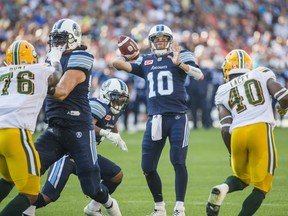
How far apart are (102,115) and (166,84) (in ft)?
2.63

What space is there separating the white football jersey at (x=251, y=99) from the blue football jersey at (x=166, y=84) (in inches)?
46.7

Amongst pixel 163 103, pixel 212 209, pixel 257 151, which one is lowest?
pixel 212 209

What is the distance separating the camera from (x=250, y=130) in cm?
660

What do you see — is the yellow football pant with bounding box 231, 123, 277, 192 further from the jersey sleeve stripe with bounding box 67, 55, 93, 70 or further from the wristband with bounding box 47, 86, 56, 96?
the wristband with bounding box 47, 86, 56, 96

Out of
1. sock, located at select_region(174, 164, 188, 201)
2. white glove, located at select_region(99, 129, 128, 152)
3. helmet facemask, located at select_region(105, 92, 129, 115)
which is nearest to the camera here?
white glove, located at select_region(99, 129, 128, 152)

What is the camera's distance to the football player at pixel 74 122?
21.4 feet

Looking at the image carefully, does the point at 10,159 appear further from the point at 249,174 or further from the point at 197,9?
the point at 197,9

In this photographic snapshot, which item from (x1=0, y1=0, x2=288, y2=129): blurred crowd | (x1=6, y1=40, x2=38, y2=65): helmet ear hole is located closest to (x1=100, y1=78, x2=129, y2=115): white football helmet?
(x1=6, y1=40, x2=38, y2=65): helmet ear hole

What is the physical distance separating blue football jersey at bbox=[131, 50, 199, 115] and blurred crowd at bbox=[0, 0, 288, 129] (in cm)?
951

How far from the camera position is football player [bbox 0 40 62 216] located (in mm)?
5871

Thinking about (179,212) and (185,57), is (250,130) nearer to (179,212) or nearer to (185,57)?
(179,212)

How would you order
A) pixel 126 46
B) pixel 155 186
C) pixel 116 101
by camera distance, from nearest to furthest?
pixel 155 186
pixel 116 101
pixel 126 46

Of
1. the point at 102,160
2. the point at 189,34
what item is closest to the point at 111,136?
the point at 102,160

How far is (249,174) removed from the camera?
689 cm
